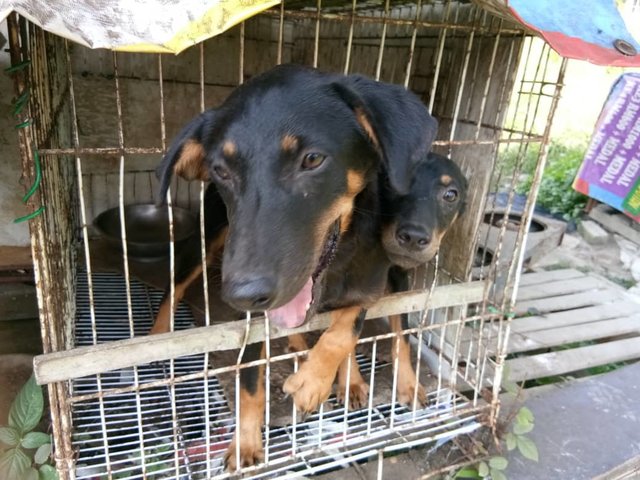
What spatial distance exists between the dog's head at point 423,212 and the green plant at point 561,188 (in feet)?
10.8

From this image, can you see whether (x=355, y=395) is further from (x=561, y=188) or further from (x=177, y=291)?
(x=561, y=188)

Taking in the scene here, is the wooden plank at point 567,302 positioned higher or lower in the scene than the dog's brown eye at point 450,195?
lower

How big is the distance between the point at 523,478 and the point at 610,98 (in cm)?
429

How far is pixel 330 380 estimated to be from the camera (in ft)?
7.00

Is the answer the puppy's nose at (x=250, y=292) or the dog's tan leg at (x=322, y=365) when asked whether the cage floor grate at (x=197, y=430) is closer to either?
the dog's tan leg at (x=322, y=365)

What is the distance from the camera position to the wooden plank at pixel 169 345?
169cm

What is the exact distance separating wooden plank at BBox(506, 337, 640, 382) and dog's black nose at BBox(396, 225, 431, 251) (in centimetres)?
143

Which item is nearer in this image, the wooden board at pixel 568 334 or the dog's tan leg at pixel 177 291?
the dog's tan leg at pixel 177 291

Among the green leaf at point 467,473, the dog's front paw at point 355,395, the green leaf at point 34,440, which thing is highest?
the green leaf at point 34,440

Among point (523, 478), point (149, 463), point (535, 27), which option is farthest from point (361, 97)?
point (523, 478)

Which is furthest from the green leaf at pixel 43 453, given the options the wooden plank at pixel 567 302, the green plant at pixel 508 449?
the wooden plank at pixel 567 302

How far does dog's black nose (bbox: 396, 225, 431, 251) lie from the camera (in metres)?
2.12

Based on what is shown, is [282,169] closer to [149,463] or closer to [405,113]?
[405,113]

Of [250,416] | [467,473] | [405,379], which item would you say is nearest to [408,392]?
[405,379]
